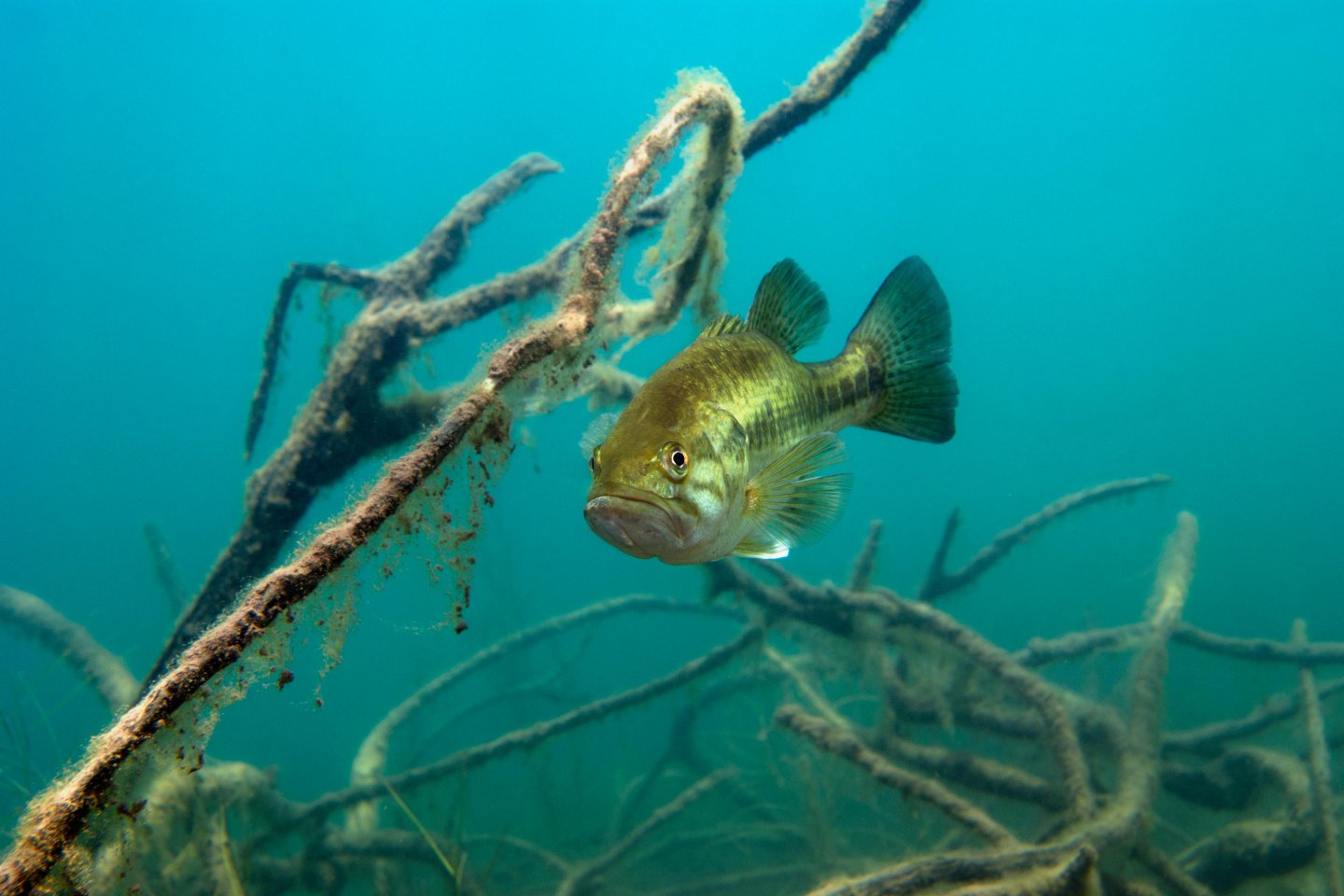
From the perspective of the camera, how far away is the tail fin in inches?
94.5

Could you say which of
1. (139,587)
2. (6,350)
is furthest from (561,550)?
(6,350)

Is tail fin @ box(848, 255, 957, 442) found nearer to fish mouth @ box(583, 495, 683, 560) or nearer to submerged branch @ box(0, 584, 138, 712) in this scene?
fish mouth @ box(583, 495, 683, 560)

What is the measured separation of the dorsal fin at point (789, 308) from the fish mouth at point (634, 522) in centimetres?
96

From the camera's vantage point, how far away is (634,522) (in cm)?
153

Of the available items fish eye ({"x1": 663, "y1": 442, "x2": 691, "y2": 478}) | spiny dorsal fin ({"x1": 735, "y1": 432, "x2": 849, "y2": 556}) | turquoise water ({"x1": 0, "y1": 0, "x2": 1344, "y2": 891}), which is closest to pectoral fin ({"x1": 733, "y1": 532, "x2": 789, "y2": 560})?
spiny dorsal fin ({"x1": 735, "y1": 432, "x2": 849, "y2": 556})

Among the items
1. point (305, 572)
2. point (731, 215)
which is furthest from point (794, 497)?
point (731, 215)

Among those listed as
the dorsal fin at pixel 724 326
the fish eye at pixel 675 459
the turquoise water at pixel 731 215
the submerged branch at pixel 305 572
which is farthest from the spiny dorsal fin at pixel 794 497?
the turquoise water at pixel 731 215

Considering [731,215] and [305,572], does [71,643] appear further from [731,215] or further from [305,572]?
[731,215]

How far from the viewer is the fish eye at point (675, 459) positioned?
5.33ft

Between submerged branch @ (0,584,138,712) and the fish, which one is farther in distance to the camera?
submerged branch @ (0,584,138,712)

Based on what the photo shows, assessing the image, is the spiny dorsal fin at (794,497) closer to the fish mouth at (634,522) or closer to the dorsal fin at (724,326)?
the fish mouth at (634,522)

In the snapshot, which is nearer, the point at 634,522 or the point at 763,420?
the point at 634,522

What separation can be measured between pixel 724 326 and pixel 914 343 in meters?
0.72

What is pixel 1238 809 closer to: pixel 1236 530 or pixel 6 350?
pixel 1236 530
